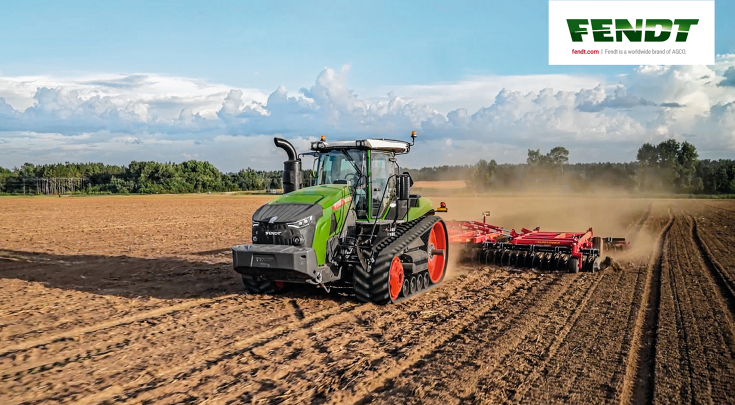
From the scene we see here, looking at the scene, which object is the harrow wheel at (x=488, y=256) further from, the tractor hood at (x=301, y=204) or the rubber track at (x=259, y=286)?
the rubber track at (x=259, y=286)

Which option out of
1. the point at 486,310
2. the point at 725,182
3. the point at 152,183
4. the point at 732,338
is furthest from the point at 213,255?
the point at 725,182

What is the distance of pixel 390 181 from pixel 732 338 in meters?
5.68

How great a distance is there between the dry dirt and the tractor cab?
5.71 ft

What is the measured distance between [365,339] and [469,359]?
4.88 ft

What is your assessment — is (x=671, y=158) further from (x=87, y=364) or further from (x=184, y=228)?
(x=87, y=364)

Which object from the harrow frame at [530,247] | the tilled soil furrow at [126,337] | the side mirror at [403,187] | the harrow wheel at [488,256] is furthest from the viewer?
the harrow wheel at [488,256]

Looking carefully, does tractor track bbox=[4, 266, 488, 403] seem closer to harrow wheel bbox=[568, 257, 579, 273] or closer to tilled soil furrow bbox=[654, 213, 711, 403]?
tilled soil furrow bbox=[654, 213, 711, 403]

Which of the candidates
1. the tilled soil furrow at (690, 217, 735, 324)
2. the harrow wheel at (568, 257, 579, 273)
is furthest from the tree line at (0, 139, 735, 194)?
the harrow wheel at (568, 257, 579, 273)

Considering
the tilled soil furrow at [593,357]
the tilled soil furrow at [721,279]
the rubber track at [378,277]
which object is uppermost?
the rubber track at [378,277]

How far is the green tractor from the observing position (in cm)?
869

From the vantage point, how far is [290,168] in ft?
33.5

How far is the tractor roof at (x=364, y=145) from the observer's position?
9602 mm

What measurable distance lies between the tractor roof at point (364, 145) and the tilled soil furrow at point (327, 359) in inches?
107

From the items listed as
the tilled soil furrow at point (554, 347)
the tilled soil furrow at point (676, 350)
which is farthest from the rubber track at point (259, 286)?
the tilled soil furrow at point (676, 350)
